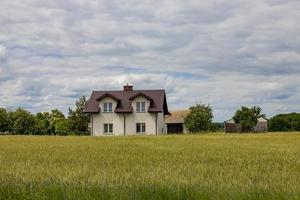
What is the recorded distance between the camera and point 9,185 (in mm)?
9664

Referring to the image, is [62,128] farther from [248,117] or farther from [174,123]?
[248,117]

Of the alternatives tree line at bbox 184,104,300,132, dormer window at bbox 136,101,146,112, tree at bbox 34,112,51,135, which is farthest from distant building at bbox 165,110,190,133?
tree at bbox 34,112,51,135

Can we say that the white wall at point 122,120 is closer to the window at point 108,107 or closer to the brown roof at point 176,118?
the window at point 108,107

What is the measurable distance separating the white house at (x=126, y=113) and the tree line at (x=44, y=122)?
6092 mm

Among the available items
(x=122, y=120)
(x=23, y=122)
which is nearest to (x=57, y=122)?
(x=23, y=122)

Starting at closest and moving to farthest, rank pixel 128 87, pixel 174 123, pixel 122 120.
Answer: pixel 122 120, pixel 128 87, pixel 174 123

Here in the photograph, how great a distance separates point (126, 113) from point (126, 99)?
231 cm

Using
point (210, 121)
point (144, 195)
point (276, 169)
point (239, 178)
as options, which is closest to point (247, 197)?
point (144, 195)

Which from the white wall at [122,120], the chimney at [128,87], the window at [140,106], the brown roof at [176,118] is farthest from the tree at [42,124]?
the brown roof at [176,118]

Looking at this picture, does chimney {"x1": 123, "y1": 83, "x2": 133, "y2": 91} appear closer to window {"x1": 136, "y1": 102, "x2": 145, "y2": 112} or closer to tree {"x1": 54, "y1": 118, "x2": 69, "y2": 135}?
window {"x1": 136, "y1": 102, "x2": 145, "y2": 112}

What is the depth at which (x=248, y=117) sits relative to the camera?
80.9 meters

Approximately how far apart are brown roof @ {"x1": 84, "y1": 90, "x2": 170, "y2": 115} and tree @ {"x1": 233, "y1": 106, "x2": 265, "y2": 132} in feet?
43.9

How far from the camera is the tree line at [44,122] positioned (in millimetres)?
80812

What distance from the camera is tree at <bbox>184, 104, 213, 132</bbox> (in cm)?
7644
